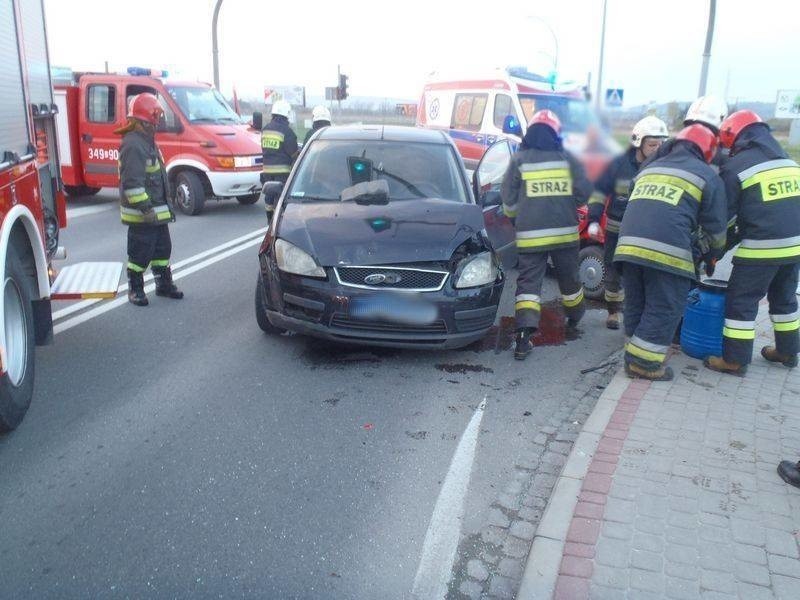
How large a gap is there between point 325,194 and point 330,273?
1280 mm

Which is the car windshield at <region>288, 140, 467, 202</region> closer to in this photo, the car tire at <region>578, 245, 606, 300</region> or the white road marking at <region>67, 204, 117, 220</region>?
the car tire at <region>578, 245, 606, 300</region>

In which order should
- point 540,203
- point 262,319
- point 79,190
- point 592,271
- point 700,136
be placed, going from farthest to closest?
point 79,190 < point 592,271 < point 262,319 < point 540,203 < point 700,136

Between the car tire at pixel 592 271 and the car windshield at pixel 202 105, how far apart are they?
810 centimetres

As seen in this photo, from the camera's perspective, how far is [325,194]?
6156mm

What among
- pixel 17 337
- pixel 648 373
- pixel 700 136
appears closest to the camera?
pixel 17 337

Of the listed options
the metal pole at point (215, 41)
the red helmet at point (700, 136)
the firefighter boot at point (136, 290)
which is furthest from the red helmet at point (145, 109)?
the metal pole at point (215, 41)

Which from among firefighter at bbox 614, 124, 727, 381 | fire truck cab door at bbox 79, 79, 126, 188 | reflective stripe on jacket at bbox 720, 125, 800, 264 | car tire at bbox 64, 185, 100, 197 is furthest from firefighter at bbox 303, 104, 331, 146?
reflective stripe on jacket at bbox 720, 125, 800, 264

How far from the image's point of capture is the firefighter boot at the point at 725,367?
5301mm

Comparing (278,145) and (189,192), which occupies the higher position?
(278,145)

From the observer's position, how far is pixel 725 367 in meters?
5.33

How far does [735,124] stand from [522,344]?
223 cm

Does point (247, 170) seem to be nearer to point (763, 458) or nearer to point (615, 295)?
point (615, 295)

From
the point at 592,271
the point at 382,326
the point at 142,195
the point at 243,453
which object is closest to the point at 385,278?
the point at 382,326

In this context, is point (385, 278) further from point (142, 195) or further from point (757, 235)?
point (142, 195)
